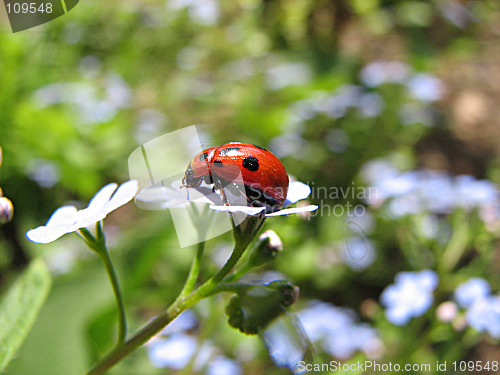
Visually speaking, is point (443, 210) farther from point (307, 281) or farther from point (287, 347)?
point (287, 347)

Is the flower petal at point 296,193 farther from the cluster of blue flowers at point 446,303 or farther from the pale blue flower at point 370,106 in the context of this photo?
the pale blue flower at point 370,106

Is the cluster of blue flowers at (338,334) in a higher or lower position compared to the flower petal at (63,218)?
lower

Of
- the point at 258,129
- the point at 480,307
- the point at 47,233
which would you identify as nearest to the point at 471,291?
the point at 480,307

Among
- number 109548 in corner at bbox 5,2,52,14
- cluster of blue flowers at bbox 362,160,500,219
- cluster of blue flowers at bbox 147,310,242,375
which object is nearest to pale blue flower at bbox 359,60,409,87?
cluster of blue flowers at bbox 362,160,500,219

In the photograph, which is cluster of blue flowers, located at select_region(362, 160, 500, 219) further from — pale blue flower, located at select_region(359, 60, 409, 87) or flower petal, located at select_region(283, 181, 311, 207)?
flower petal, located at select_region(283, 181, 311, 207)

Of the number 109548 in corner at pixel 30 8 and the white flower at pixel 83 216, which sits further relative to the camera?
the number 109548 in corner at pixel 30 8

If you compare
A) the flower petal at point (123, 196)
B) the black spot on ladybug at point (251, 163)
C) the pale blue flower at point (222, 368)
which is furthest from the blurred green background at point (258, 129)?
the flower petal at point (123, 196)

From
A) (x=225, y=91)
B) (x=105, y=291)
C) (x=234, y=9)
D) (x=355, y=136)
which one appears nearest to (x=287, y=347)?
(x=105, y=291)
